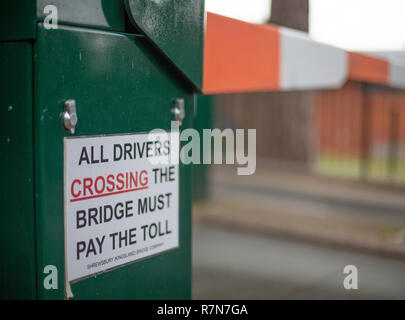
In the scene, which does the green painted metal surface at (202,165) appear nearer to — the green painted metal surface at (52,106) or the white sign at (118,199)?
the white sign at (118,199)

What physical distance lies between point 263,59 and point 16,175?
4.84 feet

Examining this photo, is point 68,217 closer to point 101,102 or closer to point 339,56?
point 101,102

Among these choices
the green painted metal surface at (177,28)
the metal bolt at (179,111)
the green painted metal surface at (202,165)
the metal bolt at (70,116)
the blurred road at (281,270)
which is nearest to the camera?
the metal bolt at (70,116)

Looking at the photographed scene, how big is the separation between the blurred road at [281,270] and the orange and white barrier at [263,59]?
4.75 feet

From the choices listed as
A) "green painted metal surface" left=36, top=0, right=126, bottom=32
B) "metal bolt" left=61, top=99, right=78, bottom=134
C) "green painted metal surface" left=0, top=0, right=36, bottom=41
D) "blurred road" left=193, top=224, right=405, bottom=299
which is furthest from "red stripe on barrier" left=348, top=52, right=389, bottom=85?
"green painted metal surface" left=0, top=0, right=36, bottom=41

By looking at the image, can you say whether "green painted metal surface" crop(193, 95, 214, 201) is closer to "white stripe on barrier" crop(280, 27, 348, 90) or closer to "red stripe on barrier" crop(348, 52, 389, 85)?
"red stripe on barrier" crop(348, 52, 389, 85)

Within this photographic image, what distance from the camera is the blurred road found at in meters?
3.78

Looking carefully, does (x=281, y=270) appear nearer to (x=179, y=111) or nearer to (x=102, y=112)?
(x=179, y=111)

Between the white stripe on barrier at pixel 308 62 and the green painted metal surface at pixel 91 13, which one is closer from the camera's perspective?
the green painted metal surface at pixel 91 13

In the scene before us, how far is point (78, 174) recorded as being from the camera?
1.93 m

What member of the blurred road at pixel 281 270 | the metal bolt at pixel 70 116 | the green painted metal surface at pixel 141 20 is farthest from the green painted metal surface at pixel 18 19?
the blurred road at pixel 281 270

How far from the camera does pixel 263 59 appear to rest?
2.83 metres

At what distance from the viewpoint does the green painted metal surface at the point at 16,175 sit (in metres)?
1.79
